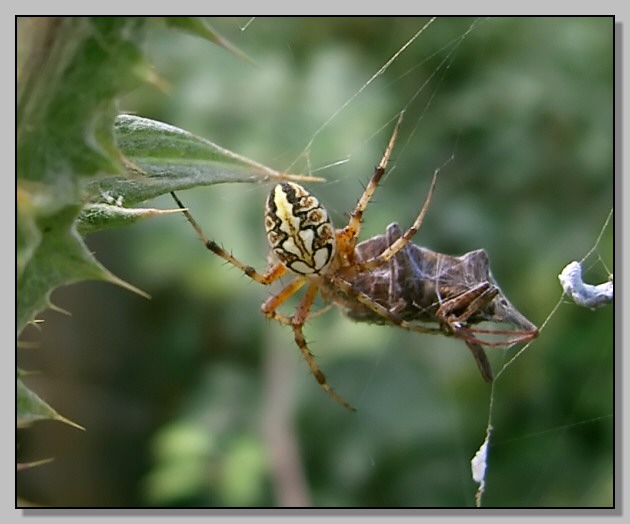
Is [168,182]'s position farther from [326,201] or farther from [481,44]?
[481,44]

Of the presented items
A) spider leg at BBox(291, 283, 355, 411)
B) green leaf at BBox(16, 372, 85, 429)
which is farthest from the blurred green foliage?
green leaf at BBox(16, 372, 85, 429)

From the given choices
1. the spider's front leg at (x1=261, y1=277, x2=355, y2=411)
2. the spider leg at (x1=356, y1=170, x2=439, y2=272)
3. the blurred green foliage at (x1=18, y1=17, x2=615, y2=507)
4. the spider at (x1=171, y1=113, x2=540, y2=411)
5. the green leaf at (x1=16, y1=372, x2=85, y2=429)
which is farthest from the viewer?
the blurred green foliage at (x1=18, y1=17, x2=615, y2=507)

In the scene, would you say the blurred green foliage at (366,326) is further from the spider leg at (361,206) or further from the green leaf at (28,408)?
the green leaf at (28,408)

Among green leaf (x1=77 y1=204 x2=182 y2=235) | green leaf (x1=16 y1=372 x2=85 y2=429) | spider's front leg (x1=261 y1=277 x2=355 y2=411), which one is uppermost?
green leaf (x1=77 y1=204 x2=182 y2=235)

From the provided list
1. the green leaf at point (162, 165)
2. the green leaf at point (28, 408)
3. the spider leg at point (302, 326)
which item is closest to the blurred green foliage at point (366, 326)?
the spider leg at point (302, 326)

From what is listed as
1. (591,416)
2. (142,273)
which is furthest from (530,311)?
(142,273)

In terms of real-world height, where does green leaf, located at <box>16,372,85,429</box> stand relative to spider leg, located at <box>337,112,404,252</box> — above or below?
below

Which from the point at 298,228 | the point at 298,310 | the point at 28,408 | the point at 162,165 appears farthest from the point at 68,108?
the point at 298,310

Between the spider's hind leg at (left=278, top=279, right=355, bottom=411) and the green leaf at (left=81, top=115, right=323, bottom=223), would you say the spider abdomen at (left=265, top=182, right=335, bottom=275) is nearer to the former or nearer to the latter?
the spider's hind leg at (left=278, top=279, right=355, bottom=411)

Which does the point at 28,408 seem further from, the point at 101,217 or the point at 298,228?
the point at 298,228
